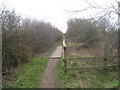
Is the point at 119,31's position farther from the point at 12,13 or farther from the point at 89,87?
the point at 12,13

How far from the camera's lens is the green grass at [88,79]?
776 centimetres

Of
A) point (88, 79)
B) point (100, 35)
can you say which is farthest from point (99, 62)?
point (100, 35)

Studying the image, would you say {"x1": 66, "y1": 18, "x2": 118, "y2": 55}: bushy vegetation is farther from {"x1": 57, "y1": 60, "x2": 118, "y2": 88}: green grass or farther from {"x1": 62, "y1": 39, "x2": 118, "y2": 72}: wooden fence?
{"x1": 57, "y1": 60, "x2": 118, "y2": 88}: green grass

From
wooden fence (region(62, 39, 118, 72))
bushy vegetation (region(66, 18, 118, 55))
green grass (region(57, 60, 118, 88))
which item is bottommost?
green grass (region(57, 60, 118, 88))

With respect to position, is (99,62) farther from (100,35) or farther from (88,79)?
(100,35)

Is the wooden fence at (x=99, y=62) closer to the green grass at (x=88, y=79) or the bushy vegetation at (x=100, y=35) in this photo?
the green grass at (x=88, y=79)

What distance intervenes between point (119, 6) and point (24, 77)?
5.62 metres

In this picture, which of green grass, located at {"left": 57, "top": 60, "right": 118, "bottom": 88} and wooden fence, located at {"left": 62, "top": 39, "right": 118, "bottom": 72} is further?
wooden fence, located at {"left": 62, "top": 39, "right": 118, "bottom": 72}

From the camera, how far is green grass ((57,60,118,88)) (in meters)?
7.76

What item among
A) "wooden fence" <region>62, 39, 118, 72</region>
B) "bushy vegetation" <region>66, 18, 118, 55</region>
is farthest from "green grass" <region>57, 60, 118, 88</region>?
"bushy vegetation" <region>66, 18, 118, 55</region>

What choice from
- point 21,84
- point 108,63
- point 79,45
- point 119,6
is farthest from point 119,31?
point 79,45

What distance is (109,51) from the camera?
10.9 meters

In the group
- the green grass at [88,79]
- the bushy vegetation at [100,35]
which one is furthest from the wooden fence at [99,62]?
the bushy vegetation at [100,35]

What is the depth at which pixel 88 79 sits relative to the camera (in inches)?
347
